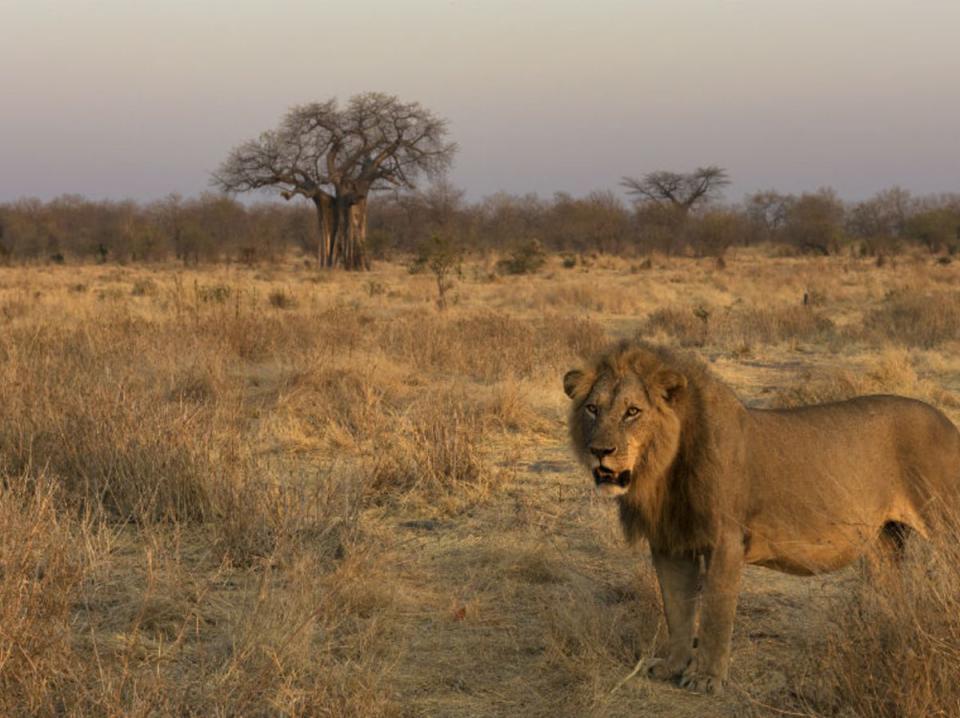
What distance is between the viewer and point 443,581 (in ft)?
17.4

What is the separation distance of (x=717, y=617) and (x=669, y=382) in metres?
0.96

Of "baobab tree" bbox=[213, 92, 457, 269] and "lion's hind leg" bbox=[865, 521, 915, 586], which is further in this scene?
"baobab tree" bbox=[213, 92, 457, 269]

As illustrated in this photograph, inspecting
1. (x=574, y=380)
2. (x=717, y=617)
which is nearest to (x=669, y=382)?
(x=574, y=380)

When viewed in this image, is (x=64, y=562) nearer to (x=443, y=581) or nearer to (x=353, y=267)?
(x=443, y=581)

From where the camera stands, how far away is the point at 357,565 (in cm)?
480

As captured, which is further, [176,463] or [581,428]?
[176,463]

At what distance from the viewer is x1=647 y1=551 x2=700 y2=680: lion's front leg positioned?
13.4ft

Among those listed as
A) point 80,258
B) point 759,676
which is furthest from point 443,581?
point 80,258

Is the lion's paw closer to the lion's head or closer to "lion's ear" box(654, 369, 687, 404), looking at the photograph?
the lion's head

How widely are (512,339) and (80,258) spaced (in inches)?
1815

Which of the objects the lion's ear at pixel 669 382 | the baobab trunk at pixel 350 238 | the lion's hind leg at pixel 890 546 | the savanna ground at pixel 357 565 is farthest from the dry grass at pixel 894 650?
the baobab trunk at pixel 350 238

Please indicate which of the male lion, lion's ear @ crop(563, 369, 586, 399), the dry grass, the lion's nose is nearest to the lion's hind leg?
the male lion

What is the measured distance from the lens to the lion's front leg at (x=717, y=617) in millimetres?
3795

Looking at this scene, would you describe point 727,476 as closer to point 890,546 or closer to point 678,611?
point 678,611
